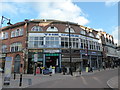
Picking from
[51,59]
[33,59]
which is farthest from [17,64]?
[51,59]

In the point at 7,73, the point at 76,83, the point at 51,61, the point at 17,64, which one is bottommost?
the point at 76,83

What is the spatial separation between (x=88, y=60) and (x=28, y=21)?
1773cm

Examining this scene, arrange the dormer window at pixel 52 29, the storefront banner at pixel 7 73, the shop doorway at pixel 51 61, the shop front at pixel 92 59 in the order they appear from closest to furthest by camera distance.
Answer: the storefront banner at pixel 7 73, the shop doorway at pixel 51 61, the dormer window at pixel 52 29, the shop front at pixel 92 59

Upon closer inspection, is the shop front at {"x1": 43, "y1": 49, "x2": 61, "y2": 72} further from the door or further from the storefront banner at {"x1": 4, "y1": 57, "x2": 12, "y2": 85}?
the storefront banner at {"x1": 4, "y1": 57, "x2": 12, "y2": 85}

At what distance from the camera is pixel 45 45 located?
27.6m

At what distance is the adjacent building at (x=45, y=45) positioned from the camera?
27.0m

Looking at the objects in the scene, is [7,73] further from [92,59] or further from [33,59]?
[92,59]

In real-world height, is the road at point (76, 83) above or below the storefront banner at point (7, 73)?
below

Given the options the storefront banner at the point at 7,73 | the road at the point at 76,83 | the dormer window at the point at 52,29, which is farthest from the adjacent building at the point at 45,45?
the storefront banner at the point at 7,73

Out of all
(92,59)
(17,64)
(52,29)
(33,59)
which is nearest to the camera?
(33,59)

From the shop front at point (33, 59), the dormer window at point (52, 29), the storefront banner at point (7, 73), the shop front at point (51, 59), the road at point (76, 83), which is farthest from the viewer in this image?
the dormer window at point (52, 29)

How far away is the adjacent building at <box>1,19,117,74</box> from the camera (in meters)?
27.0

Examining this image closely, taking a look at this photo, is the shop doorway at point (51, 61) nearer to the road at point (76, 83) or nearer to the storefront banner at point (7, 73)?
the road at point (76, 83)

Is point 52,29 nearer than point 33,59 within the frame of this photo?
No
